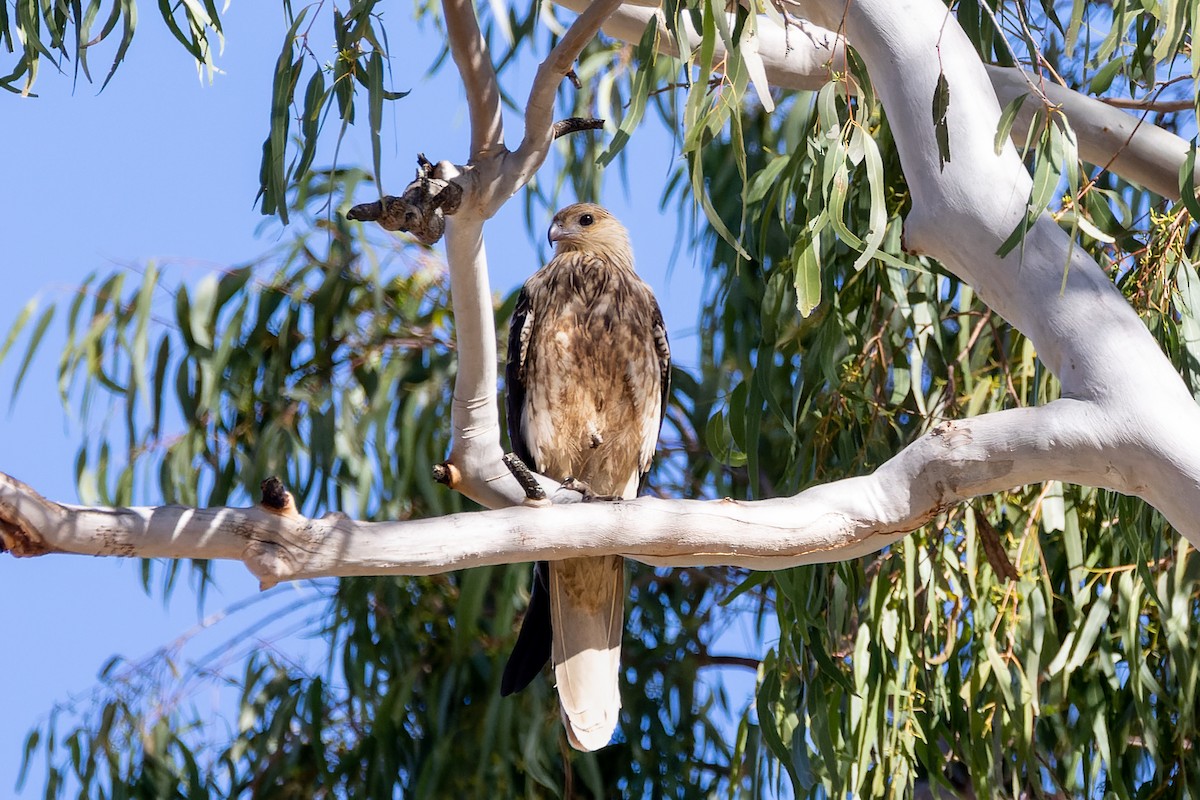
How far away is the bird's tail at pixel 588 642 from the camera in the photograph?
282 cm

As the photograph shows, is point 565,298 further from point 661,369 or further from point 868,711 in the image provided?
point 868,711

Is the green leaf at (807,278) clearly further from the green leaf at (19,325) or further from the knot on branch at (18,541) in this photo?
the green leaf at (19,325)

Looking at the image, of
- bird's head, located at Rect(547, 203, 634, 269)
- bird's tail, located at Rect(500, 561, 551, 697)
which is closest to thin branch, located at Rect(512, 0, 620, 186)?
bird's tail, located at Rect(500, 561, 551, 697)

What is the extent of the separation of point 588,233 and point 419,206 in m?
1.88

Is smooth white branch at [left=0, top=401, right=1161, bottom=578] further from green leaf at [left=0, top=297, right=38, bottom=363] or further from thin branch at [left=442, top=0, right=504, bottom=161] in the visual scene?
green leaf at [left=0, top=297, right=38, bottom=363]

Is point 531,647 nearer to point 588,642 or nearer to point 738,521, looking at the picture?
point 588,642

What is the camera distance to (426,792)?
3279mm

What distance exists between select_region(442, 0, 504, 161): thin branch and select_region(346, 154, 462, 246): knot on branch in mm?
108

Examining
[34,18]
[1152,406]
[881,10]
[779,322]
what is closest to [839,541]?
[1152,406]

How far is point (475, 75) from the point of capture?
212 centimetres

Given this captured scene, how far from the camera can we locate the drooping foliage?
2.32 m

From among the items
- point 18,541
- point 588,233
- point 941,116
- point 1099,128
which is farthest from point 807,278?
point 588,233

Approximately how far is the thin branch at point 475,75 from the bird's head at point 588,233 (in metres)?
1.67

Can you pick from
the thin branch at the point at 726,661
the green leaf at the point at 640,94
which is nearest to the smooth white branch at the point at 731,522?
the green leaf at the point at 640,94
